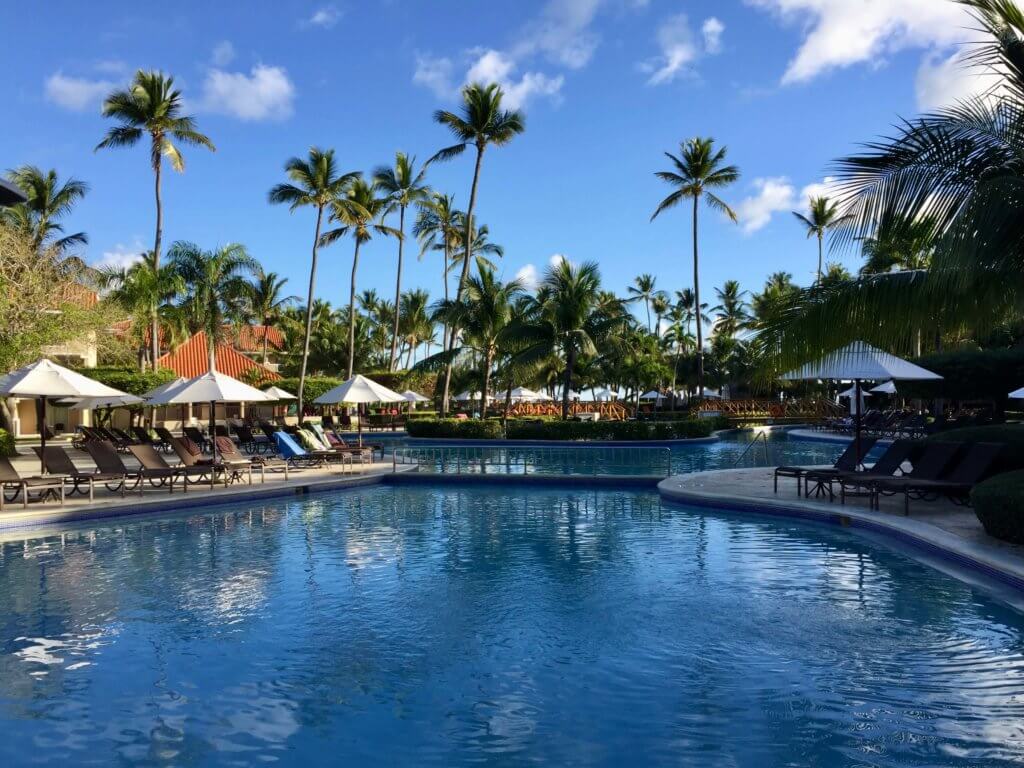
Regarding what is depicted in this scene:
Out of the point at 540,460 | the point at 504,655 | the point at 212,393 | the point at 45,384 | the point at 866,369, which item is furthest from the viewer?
the point at 540,460

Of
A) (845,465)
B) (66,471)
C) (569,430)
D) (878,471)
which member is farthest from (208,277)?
(878,471)

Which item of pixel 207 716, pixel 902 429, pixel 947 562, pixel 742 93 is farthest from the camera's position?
pixel 902 429

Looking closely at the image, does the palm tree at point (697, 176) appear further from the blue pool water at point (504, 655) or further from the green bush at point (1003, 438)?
the blue pool water at point (504, 655)

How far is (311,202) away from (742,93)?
26.0 meters

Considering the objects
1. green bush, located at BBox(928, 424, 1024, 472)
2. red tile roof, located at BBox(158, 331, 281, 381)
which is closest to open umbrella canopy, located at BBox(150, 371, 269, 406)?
green bush, located at BBox(928, 424, 1024, 472)

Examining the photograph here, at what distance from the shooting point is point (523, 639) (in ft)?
20.1

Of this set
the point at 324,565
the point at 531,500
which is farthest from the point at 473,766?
the point at 531,500

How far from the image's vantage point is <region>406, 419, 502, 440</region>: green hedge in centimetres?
2730

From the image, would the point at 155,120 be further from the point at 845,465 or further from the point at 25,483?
the point at 845,465

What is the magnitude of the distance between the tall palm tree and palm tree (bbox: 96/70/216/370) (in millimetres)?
11418

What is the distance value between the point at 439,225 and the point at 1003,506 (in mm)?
35616

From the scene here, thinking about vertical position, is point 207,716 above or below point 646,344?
below

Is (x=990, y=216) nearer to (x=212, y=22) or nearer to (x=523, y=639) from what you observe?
(x=523, y=639)

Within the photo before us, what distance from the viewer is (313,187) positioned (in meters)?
35.0
